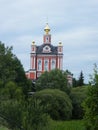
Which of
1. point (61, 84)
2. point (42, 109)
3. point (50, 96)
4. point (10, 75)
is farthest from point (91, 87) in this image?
point (61, 84)

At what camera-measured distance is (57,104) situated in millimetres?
70875

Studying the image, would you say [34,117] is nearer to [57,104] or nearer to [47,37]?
[57,104]

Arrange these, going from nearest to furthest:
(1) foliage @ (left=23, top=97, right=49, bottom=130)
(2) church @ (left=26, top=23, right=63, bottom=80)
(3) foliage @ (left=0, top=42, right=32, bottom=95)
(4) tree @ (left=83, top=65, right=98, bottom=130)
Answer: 1. (1) foliage @ (left=23, top=97, right=49, bottom=130)
2. (4) tree @ (left=83, top=65, right=98, bottom=130)
3. (3) foliage @ (left=0, top=42, right=32, bottom=95)
4. (2) church @ (left=26, top=23, right=63, bottom=80)

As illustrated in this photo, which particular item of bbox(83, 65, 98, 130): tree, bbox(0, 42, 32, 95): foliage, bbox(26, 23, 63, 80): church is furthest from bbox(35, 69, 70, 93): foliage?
bbox(83, 65, 98, 130): tree

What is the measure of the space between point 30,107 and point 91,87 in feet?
12.8

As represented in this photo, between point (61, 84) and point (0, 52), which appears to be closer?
point (0, 52)

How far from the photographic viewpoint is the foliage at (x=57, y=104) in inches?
2739

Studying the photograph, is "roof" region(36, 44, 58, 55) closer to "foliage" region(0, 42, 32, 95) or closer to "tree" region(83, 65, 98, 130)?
"foliage" region(0, 42, 32, 95)

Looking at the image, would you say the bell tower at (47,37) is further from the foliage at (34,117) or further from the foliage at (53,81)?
the foliage at (34,117)

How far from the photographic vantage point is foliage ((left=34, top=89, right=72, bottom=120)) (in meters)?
69.6

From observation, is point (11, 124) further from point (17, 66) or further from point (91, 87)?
point (17, 66)

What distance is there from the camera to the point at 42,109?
28562 mm

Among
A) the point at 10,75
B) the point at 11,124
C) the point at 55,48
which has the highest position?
A: the point at 55,48

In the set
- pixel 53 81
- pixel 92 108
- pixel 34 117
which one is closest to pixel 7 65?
pixel 53 81
